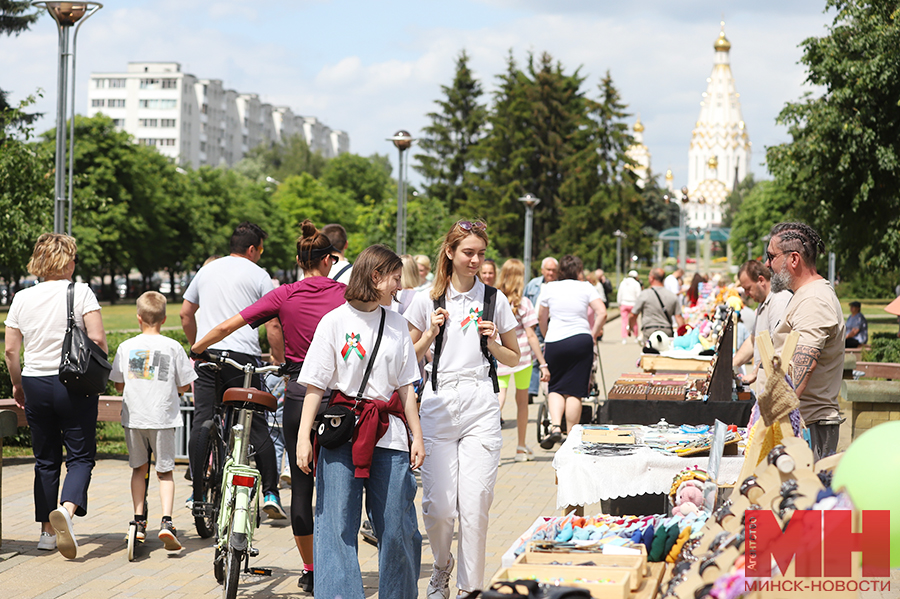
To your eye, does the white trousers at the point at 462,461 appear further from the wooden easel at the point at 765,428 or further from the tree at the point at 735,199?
the tree at the point at 735,199

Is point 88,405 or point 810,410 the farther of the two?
point 88,405

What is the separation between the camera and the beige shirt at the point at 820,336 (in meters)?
5.15

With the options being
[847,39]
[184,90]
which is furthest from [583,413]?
[184,90]

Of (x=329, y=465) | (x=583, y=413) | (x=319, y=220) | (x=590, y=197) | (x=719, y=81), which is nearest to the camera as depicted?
(x=329, y=465)

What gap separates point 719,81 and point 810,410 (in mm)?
192679

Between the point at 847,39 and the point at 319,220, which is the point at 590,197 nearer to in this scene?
the point at 319,220

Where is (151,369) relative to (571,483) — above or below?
above

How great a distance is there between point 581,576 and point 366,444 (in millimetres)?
1354

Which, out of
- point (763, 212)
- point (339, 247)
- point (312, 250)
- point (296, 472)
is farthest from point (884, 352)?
point (763, 212)

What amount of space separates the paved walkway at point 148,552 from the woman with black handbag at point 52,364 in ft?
1.28

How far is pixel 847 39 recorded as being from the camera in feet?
97.1

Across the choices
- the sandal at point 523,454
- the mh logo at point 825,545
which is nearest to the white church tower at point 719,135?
the sandal at point 523,454

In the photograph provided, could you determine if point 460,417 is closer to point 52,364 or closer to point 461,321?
point 461,321

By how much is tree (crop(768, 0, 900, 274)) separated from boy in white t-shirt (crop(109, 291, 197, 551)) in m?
25.6
